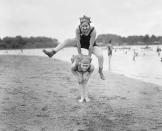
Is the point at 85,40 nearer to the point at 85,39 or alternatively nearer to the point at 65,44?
the point at 85,39

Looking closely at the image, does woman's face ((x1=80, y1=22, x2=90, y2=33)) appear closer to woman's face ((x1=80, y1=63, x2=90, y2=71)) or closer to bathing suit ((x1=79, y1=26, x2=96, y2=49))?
bathing suit ((x1=79, y1=26, x2=96, y2=49))

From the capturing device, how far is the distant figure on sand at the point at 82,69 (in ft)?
30.6

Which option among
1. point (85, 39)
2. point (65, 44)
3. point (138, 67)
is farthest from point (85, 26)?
point (138, 67)

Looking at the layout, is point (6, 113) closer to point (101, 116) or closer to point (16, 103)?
point (16, 103)

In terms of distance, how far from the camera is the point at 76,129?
277 inches

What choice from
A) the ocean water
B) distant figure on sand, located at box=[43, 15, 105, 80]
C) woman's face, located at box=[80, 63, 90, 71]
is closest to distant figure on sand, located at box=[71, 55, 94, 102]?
woman's face, located at box=[80, 63, 90, 71]

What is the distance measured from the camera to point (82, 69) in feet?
31.2

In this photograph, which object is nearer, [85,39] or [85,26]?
[85,26]

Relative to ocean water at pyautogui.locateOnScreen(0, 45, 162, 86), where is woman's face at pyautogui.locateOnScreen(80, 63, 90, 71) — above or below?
above

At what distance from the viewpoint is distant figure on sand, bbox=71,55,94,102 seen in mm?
9316

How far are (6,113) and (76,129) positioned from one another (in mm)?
2007

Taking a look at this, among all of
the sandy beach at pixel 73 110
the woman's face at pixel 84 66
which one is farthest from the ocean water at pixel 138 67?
the woman's face at pixel 84 66

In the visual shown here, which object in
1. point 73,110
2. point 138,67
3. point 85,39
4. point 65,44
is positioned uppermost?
point 85,39

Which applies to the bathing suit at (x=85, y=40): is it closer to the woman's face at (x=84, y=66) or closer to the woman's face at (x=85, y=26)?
the woman's face at (x=85, y=26)
